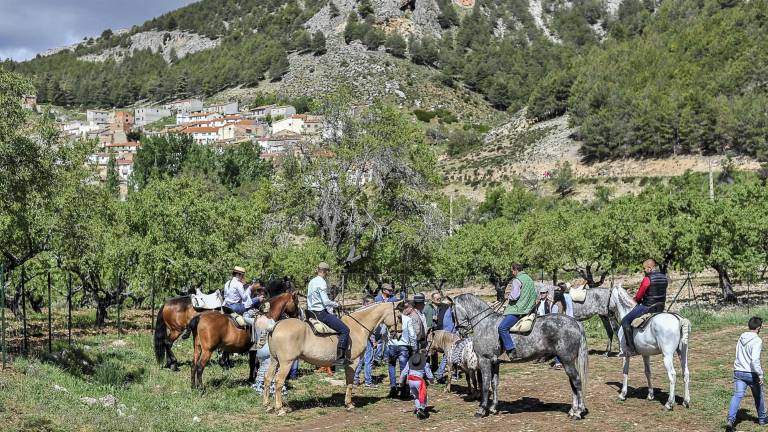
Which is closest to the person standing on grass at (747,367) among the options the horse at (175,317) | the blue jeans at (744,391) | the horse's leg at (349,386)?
the blue jeans at (744,391)

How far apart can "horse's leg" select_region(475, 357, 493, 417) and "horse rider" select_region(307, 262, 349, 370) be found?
2.82m

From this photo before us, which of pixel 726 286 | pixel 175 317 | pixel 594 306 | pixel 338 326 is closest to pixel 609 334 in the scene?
pixel 594 306

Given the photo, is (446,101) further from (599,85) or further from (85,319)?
(85,319)

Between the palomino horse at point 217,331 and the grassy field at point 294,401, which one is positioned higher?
the palomino horse at point 217,331

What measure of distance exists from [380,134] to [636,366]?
19.0m

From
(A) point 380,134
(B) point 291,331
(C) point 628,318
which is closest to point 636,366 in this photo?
(C) point 628,318

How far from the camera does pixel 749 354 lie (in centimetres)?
1172

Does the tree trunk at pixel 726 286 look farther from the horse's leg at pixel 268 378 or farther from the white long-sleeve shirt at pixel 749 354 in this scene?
the horse's leg at pixel 268 378

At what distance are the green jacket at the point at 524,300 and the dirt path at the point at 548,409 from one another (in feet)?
6.61

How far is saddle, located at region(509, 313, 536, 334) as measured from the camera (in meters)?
13.0

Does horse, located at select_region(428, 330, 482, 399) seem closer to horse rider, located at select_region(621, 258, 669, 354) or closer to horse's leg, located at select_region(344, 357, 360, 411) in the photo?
horse's leg, located at select_region(344, 357, 360, 411)

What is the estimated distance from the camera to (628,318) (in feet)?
45.9

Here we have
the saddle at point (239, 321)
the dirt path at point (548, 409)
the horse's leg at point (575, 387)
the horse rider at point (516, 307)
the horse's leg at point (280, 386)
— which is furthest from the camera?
the saddle at point (239, 321)

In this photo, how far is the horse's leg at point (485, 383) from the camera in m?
13.2
